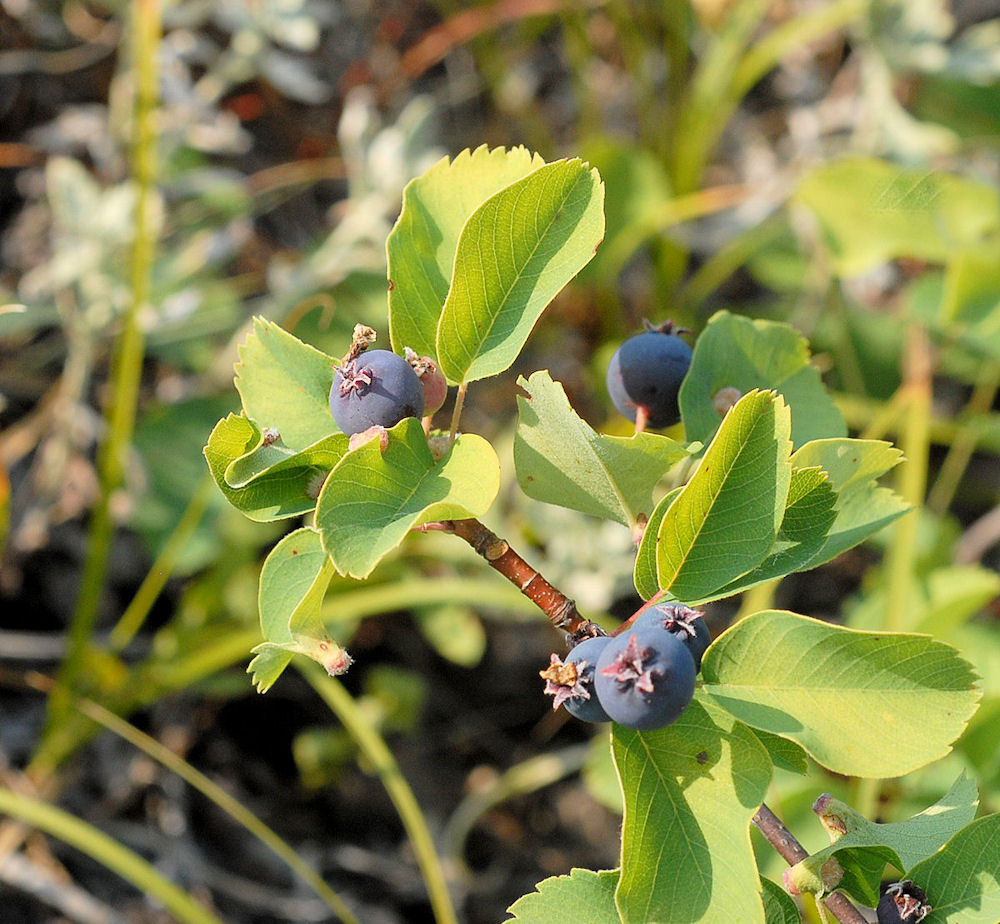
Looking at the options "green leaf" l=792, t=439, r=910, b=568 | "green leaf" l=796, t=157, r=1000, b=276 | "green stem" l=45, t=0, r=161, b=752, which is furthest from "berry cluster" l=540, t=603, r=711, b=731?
"green leaf" l=796, t=157, r=1000, b=276

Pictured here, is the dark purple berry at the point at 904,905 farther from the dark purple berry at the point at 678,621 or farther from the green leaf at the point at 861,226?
the green leaf at the point at 861,226

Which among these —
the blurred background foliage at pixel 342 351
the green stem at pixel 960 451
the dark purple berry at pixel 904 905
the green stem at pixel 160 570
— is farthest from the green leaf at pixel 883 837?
the green stem at pixel 960 451

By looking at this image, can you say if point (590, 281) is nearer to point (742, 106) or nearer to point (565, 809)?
point (742, 106)

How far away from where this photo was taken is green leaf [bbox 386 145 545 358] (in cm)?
70

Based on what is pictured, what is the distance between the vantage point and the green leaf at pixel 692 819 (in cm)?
60

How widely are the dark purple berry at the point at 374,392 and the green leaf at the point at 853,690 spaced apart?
251 mm

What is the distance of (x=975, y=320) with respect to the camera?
1626 millimetres

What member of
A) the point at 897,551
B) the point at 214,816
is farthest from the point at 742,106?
the point at 214,816

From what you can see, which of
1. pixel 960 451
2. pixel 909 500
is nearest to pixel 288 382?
pixel 909 500

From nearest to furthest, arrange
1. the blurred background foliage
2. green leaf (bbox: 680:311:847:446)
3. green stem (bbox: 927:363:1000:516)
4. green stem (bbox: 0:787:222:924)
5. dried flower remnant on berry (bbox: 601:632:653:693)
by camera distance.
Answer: dried flower remnant on berry (bbox: 601:632:653:693), green leaf (bbox: 680:311:847:446), green stem (bbox: 0:787:222:924), the blurred background foliage, green stem (bbox: 927:363:1000:516)

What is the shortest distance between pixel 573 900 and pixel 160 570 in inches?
44.5

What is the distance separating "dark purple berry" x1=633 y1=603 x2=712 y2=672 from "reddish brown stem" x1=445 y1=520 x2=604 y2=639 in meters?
0.07

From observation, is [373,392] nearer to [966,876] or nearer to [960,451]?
[966,876]

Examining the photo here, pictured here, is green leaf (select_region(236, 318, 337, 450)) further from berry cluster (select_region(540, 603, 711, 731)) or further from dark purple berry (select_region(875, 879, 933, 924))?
dark purple berry (select_region(875, 879, 933, 924))
